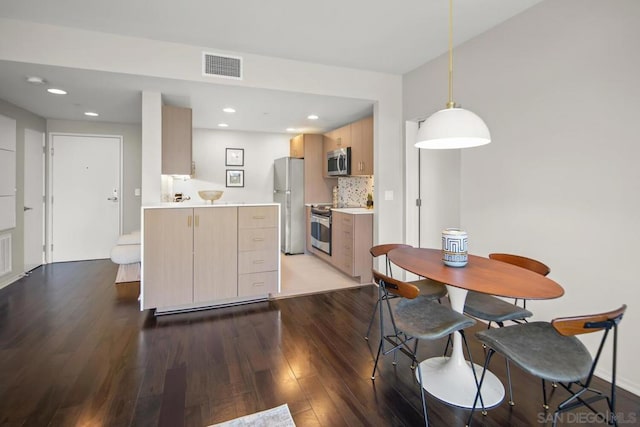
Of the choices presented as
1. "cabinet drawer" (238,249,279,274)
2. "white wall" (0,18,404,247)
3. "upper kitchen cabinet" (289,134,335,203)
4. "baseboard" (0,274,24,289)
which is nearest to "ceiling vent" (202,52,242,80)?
"white wall" (0,18,404,247)

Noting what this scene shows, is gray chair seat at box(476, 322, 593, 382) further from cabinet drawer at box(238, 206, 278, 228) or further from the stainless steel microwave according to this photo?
the stainless steel microwave

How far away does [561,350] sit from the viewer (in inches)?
59.1

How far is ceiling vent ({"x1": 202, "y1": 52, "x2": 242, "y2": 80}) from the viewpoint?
10.2ft

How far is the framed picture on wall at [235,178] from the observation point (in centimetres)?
616

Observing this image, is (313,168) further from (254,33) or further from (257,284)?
(254,33)

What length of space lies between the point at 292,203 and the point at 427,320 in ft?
13.8

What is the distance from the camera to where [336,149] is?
5277 millimetres

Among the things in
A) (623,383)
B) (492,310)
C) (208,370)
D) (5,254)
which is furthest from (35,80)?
(623,383)

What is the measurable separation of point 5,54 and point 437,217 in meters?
4.42

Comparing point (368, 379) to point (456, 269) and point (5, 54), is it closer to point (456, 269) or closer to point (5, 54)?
point (456, 269)

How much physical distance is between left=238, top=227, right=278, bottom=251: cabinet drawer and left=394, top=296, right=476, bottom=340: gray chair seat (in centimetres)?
175

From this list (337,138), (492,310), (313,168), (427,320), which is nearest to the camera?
(427,320)

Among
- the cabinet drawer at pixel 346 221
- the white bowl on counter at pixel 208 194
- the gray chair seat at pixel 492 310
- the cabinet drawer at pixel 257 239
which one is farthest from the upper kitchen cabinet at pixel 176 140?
A: the gray chair seat at pixel 492 310

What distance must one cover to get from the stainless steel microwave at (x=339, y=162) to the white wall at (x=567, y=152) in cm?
215
